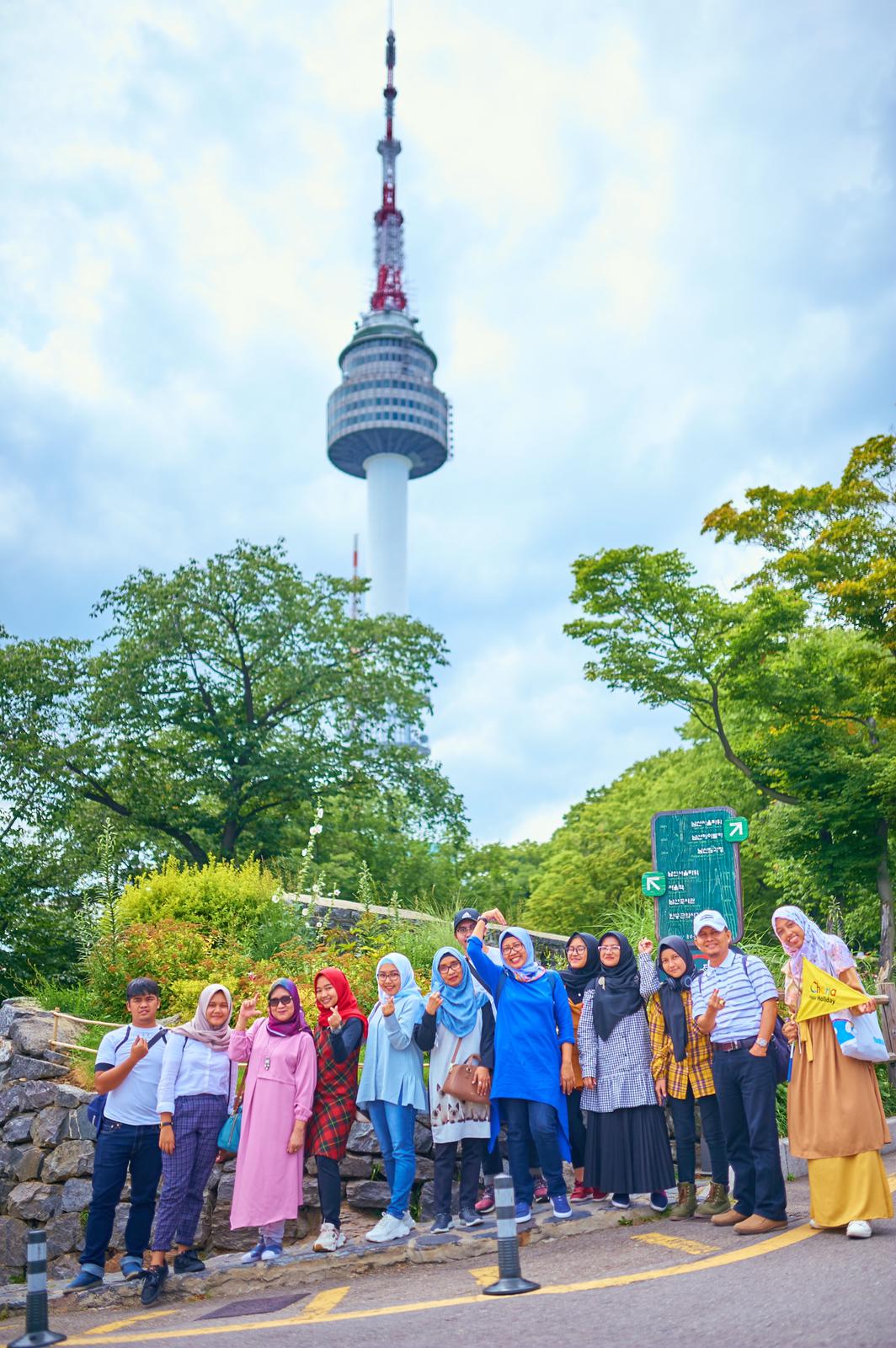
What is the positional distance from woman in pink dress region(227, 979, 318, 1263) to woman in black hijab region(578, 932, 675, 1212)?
1.82 m

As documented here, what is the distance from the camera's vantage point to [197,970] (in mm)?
11281

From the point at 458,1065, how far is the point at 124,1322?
93.4 inches

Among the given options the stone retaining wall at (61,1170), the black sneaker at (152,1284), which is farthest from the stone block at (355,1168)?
the black sneaker at (152,1284)

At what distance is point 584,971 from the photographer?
7848 mm

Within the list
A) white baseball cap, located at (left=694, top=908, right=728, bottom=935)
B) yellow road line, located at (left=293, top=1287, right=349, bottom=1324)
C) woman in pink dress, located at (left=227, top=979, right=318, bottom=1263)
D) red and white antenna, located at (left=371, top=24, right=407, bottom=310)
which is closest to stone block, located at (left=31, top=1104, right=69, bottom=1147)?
woman in pink dress, located at (left=227, top=979, right=318, bottom=1263)

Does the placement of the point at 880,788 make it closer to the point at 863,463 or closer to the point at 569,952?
the point at 863,463

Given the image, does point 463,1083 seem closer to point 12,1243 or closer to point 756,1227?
point 756,1227

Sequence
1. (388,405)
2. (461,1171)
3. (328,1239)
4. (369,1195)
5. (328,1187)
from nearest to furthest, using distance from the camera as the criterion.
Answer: (328,1239)
(328,1187)
(461,1171)
(369,1195)
(388,405)

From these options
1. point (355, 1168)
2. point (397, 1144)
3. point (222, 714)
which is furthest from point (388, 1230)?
point (222, 714)

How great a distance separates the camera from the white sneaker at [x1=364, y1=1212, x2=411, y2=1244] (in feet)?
23.4

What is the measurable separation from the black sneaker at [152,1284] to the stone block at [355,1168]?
1.80 meters

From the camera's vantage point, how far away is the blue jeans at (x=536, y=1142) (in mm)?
7215

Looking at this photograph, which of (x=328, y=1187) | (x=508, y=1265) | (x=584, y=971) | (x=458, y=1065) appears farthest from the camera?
(x=584, y=971)

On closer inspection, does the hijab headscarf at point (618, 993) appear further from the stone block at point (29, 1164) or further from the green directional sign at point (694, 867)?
the stone block at point (29, 1164)
